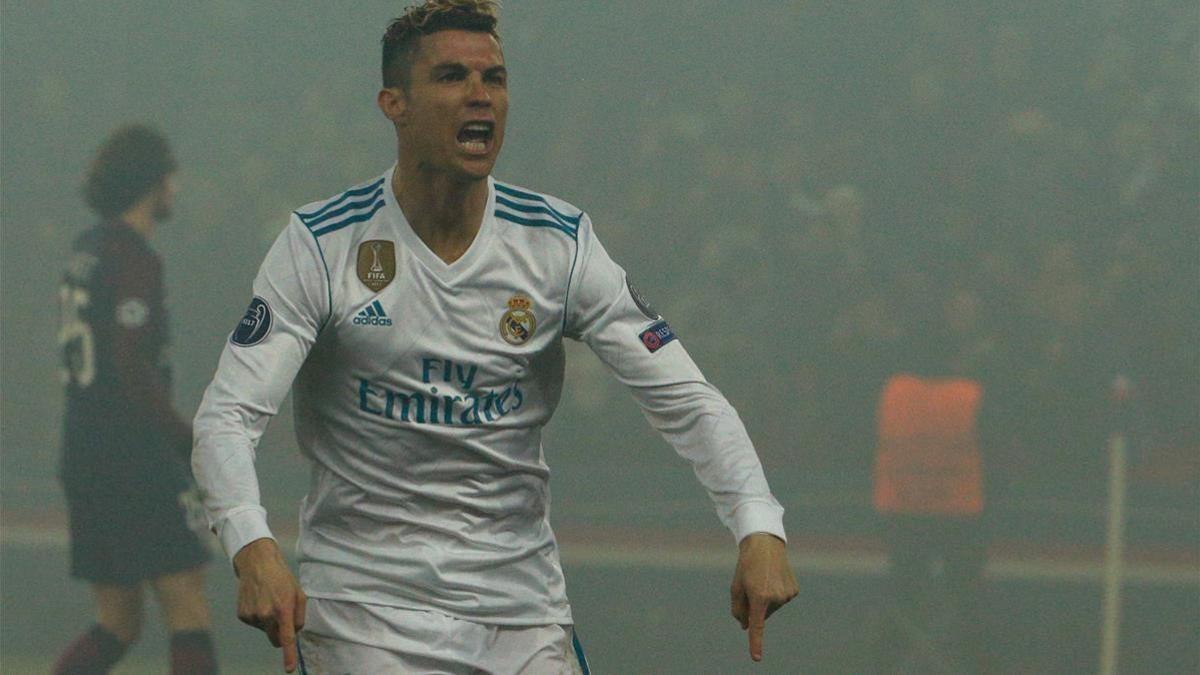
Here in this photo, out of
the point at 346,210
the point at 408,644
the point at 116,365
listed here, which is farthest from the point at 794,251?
the point at 408,644

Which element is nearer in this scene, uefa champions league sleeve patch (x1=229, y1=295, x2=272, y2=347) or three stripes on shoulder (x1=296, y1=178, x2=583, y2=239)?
uefa champions league sleeve patch (x1=229, y1=295, x2=272, y2=347)

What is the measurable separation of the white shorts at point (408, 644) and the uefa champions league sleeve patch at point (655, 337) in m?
0.46

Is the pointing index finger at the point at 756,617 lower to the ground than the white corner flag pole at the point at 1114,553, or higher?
higher

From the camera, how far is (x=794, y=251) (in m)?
6.63

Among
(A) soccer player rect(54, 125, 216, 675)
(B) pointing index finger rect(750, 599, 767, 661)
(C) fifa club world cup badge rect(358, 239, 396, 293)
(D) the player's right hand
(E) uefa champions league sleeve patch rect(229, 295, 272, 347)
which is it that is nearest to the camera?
(D) the player's right hand

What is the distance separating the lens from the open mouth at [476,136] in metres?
2.78

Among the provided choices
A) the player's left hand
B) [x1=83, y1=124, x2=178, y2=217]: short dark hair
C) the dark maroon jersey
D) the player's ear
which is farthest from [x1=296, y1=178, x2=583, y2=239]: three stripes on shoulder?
[x1=83, y1=124, x2=178, y2=217]: short dark hair

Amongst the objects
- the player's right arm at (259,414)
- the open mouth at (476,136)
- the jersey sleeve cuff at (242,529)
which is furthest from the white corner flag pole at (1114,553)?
the jersey sleeve cuff at (242,529)

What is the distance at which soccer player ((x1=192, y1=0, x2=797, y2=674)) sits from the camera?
8.91ft

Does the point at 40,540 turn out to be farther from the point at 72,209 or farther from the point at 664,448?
the point at 664,448

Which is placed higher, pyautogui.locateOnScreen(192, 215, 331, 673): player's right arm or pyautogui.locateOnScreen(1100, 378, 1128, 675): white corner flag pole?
pyautogui.locateOnScreen(192, 215, 331, 673): player's right arm

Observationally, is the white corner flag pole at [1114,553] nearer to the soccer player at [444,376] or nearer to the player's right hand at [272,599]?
the soccer player at [444,376]

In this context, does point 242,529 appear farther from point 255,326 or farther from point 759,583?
point 759,583

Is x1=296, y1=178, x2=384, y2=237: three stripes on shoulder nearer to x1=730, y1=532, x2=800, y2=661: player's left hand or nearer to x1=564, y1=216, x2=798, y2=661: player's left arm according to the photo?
x1=564, y1=216, x2=798, y2=661: player's left arm
